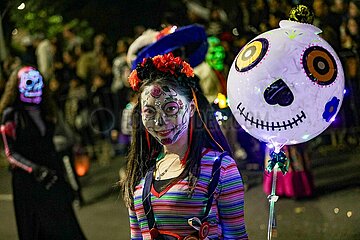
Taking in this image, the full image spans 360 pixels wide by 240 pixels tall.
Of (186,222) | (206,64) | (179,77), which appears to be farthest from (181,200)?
(206,64)

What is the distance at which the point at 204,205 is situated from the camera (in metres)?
2.81

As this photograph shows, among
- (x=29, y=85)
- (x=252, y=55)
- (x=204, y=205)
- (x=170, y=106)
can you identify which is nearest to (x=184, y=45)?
(x=29, y=85)

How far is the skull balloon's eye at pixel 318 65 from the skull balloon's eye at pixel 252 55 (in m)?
0.18

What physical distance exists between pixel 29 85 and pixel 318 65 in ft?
8.82

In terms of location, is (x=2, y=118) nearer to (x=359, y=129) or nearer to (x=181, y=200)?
(x=181, y=200)

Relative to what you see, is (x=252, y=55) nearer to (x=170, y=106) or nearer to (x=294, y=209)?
(x=170, y=106)

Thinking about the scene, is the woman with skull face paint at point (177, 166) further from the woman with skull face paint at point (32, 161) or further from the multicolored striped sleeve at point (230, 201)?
the woman with skull face paint at point (32, 161)

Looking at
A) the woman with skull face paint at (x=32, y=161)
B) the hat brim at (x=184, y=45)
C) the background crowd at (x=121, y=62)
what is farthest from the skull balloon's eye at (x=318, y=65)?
the background crowd at (x=121, y=62)

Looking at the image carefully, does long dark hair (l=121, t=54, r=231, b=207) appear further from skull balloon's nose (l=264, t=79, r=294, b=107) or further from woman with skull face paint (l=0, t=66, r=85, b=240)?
woman with skull face paint (l=0, t=66, r=85, b=240)

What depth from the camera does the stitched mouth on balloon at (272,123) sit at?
3.14 meters

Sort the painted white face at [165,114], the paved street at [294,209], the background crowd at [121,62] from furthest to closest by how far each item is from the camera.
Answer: the background crowd at [121,62]
the paved street at [294,209]
the painted white face at [165,114]

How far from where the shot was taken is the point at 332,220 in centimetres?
559

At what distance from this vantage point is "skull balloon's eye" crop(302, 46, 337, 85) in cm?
310

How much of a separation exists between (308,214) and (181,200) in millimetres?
3215
